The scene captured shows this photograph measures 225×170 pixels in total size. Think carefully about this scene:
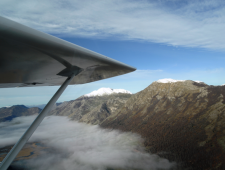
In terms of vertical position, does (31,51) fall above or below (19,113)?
above

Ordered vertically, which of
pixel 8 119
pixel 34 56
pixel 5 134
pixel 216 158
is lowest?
pixel 216 158

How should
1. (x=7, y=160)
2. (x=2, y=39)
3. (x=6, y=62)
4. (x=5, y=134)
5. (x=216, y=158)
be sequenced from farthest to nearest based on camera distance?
(x=216, y=158) → (x=5, y=134) → (x=7, y=160) → (x=6, y=62) → (x=2, y=39)

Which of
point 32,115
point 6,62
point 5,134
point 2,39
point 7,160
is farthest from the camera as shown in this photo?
point 32,115

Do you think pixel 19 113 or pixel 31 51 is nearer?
Result: pixel 31 51

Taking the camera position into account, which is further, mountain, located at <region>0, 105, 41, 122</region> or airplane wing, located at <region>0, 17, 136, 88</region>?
mountain, located at <region>0, 105, 41, 122</region>

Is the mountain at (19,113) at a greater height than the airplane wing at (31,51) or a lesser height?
lesser

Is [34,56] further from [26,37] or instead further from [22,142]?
[22,142]

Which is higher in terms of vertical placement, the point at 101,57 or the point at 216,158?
the point at 101,57

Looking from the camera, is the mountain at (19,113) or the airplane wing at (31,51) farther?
the mountain at (19,113)

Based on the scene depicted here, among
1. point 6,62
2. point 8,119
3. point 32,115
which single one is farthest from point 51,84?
point 6,62

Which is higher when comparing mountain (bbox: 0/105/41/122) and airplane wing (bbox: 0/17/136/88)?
airplane wing (bbox: 0/17/136/88)

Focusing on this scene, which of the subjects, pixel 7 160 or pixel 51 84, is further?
pixel 51 84
